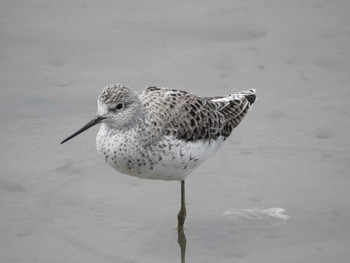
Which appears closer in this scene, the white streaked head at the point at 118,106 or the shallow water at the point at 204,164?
the white streaked head at the point at 118,106

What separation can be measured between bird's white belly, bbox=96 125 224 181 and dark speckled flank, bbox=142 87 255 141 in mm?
165

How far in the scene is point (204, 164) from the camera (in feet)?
30.9

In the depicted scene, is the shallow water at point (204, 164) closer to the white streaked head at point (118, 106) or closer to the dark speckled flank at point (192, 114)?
the dark speckled flank at point (192, 114)

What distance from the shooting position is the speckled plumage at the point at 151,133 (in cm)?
791

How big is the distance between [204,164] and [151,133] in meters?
1.60

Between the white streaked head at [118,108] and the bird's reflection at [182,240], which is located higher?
the white streaked head at [118,108]

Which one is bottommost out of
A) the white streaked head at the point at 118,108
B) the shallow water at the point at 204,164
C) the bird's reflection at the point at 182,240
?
the bird's reflection at the point at 182,240

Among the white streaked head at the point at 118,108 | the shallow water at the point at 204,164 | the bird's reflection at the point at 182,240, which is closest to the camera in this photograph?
the white streaked head at the point at 118,108

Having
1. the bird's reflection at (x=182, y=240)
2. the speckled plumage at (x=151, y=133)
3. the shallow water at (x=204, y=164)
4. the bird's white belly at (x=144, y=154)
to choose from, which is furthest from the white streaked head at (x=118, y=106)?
the bird's reflection at (x=182, y=240)

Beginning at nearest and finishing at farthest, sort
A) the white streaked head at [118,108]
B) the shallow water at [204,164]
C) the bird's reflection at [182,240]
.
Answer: the white streaked head at [118,108] → the bird's reflection at [182,240] → the shallow water at [204,164]

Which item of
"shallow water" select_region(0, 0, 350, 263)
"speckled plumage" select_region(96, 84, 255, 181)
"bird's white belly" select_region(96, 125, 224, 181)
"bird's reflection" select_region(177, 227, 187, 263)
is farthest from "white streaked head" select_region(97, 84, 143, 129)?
"bird's reflection" select_region(177, 227, 187, 263)

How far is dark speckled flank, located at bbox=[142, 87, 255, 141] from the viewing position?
8203mm

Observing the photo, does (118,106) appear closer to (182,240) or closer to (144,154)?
(144,154)

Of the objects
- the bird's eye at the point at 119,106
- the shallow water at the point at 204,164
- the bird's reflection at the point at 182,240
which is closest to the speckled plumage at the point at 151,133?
the bird's eye at the point at 119,106
